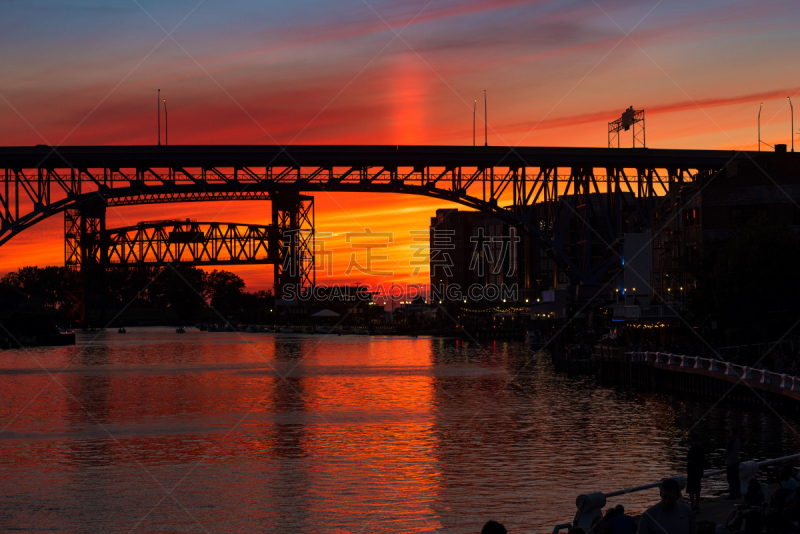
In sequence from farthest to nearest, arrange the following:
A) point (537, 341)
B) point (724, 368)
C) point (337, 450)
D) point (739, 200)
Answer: point (537, 341)
point (739, 200)
point (724, 368)
point (337, 450)

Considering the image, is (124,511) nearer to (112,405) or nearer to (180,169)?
(112,405)

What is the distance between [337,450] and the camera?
38094 millimetres

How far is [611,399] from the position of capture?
58438 millimetres

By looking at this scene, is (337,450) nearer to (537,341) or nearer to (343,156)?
(343,156)

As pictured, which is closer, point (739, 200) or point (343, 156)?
point (739, 200)

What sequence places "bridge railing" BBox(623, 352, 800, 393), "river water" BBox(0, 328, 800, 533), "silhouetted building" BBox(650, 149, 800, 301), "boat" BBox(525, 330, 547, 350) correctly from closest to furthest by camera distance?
"river water" BBox(0, 328, 800, 533)
"bridge railing" BBox(623, 352, 800, 393)
"silhouetted building" BBox(650, 149, 800, 301)
"boat" BBox(525, 330, 547, 350)

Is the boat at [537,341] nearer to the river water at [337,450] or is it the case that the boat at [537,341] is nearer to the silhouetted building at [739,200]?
the silhouetted building at [739,200]

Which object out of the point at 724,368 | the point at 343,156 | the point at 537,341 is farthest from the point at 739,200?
the point at 537,341

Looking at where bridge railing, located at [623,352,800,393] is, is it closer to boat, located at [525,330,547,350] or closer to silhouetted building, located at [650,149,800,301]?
silhouetted building, located at [650,149,800,301]

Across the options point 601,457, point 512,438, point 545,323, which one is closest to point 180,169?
point 512,438

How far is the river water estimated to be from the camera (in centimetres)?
2691

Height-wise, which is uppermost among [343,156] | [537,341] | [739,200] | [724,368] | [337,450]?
[343,156]

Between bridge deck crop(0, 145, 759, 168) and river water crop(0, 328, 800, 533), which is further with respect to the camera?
bridge deck crop(0, 145, 759, 168)

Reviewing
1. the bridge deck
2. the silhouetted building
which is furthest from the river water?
the bridge deck
